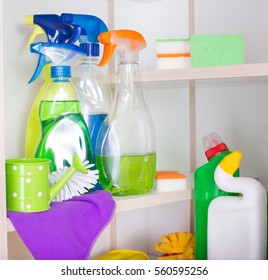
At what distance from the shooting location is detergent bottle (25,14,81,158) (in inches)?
38.2

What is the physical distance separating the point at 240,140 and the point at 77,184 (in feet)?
1.23

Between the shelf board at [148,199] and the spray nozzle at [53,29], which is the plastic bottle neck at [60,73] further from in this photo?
the shelf board at [148,199]

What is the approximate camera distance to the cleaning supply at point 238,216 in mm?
965

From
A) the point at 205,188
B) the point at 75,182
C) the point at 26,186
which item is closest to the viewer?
the point at 26,186

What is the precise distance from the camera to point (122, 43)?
0.99 m

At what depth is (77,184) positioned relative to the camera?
0.92 m

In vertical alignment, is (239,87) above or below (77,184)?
above

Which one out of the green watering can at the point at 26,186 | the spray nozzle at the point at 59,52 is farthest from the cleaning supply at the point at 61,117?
the green watering can at the point at 26,186

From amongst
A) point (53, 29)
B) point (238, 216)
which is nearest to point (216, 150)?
point (238, 216)

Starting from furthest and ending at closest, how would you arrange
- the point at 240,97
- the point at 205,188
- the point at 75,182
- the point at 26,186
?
the point at 240,97 → the point at 205,188 → the point at 75,182 → the point at 26,186

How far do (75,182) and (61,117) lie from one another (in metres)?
0.11

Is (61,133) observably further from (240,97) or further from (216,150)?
(240,97)
